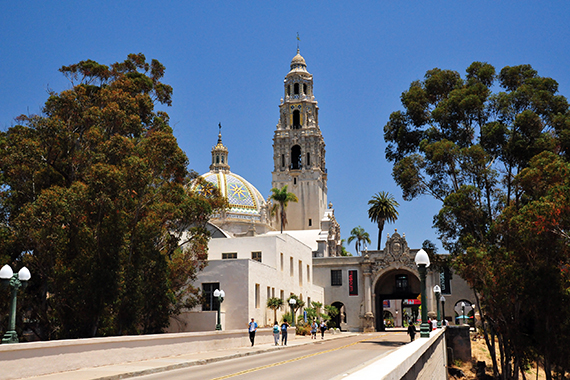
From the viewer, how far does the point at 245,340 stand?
3170cm

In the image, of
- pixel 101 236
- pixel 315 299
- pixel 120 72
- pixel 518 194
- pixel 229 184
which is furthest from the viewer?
pixel 229 184

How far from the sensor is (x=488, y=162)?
113 ft

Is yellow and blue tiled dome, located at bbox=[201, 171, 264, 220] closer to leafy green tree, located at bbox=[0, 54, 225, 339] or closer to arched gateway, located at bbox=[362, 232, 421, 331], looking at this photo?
arched gateway, located at bbox=[362, 232, 421, 331]

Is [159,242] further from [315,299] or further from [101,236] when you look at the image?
[315,299]

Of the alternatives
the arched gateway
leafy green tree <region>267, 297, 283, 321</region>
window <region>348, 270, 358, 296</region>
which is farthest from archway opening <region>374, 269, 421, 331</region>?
leafy green tree <region>267, 297, 283, 321</region>

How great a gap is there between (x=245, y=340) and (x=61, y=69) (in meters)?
18.3

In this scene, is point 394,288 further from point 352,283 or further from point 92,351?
point 92,351

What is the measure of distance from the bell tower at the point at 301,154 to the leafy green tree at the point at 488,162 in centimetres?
4639

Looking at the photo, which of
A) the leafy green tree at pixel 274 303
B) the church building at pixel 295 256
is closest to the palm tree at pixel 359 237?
the church building at pixel 295 256

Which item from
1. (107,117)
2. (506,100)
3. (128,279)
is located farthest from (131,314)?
(506,100)

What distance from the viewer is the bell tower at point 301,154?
86625 mm

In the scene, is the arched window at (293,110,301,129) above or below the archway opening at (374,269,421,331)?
above

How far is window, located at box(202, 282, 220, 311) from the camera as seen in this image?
38031 millimetres

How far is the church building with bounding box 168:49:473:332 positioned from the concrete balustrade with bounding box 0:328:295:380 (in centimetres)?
512
